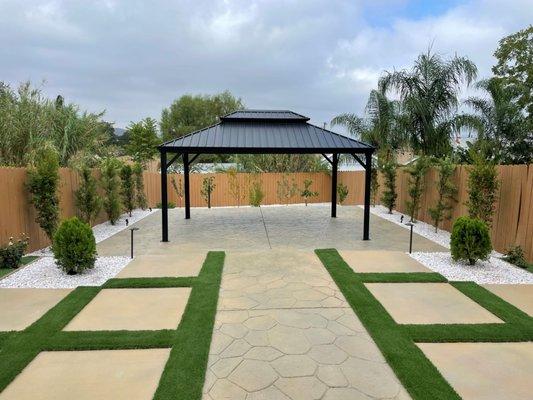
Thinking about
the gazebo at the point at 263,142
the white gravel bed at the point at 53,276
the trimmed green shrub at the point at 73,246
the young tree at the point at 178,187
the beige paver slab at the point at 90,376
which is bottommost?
the beige paver slab at the point at 90,376

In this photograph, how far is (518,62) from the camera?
19781mm

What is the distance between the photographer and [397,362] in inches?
130

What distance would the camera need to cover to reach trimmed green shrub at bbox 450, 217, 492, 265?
20.2 feet

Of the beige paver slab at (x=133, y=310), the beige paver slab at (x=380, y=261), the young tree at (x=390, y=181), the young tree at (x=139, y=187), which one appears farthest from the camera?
the young tree at (x=139, y=187)

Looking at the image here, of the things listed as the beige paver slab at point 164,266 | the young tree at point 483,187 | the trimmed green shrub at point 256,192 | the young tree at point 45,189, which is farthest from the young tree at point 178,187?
the young tree at point 483,187

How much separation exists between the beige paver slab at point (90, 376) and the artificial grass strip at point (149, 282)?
185cm

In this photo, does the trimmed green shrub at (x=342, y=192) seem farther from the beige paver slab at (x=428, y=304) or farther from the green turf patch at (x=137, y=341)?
the green turf patch at (x=137, y=341)

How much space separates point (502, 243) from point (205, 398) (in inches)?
278

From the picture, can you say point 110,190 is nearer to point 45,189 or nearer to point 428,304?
point 45,189

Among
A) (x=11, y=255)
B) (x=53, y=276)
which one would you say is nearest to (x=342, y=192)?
(x=53, y=276)

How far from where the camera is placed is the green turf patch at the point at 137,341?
9.97ft

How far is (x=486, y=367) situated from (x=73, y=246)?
5727mm

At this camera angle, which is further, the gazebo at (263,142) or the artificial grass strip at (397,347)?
the gazebo at (263,142)

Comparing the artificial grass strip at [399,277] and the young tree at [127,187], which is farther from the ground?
the young tree at [127,187]
